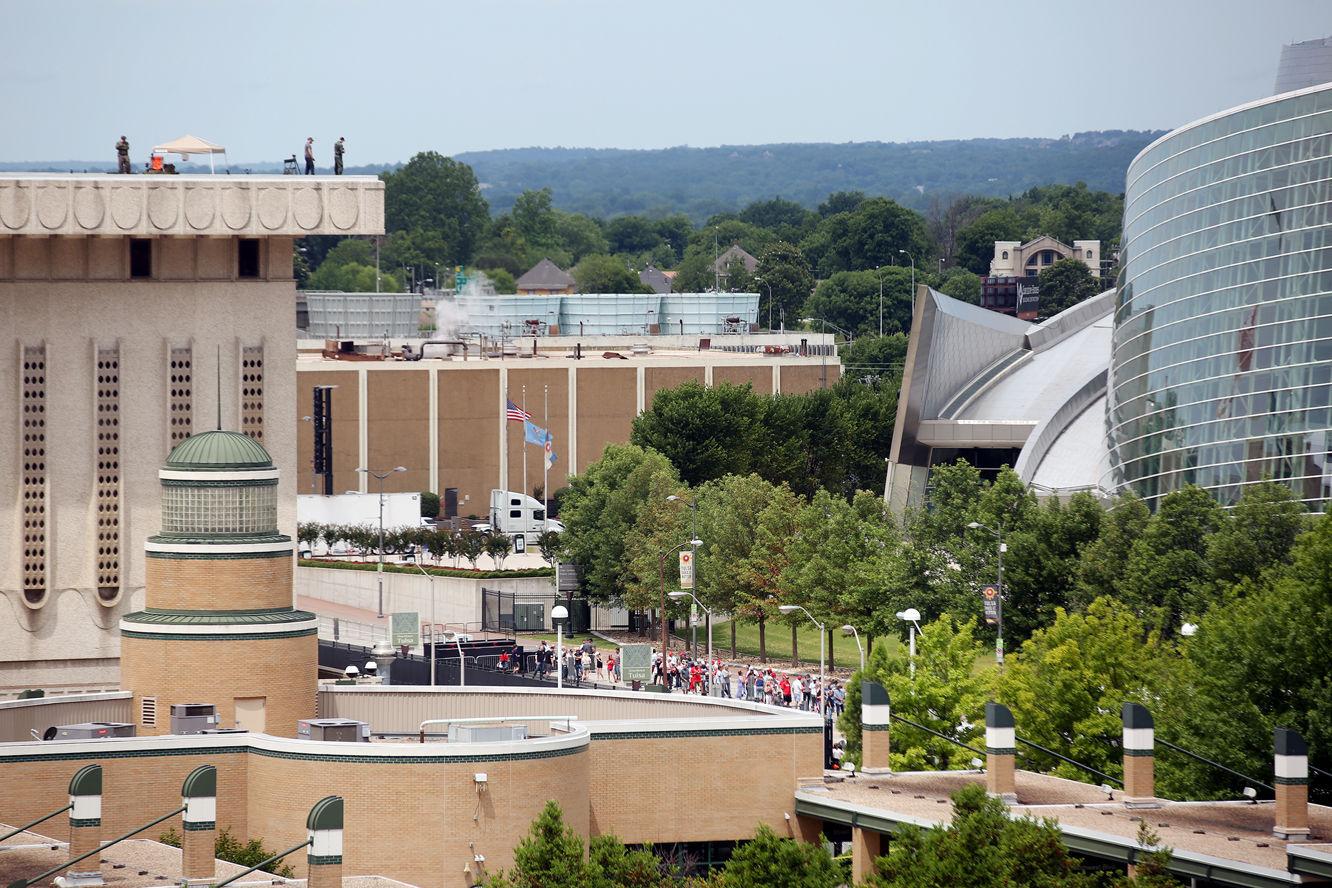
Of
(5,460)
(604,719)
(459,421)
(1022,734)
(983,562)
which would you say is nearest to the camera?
(604,719)

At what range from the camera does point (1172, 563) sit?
69375 mm

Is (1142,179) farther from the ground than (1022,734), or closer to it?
farther from the ground

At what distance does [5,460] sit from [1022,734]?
31.2 m

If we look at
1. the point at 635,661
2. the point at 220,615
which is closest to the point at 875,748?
the point at 220,615

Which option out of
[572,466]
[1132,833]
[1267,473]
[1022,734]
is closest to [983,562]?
[1267,473]

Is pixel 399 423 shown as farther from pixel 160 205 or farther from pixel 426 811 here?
pixel 426 811

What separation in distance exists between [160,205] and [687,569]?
2787 centimetres

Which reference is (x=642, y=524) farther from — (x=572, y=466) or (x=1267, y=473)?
(x=572, y=466)

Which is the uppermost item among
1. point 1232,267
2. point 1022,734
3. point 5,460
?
point 1232,267

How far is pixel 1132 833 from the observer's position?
39281mm

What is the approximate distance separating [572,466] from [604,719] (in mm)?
93562

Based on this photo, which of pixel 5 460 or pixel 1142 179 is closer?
pixel 5 460

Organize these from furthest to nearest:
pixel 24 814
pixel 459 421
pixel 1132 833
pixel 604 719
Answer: pixel 459 421, pixel 604 719, pixel 24 814, pixel 1132 833

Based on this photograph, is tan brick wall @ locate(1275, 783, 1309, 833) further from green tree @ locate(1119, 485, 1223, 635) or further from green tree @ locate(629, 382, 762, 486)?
green tree @ locate(629, 382, 762, 486)
